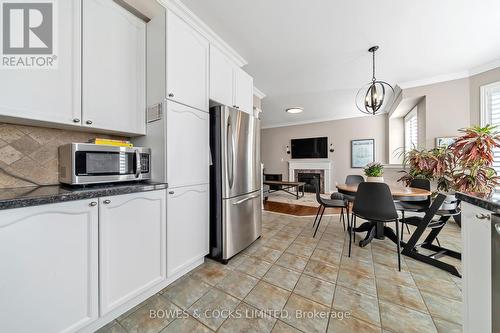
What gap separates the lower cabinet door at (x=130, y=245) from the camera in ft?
3.81

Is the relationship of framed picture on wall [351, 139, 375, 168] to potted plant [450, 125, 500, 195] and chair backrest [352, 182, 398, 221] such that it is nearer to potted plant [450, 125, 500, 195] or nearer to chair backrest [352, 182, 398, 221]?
potted plant [450, 125, 500, 195]

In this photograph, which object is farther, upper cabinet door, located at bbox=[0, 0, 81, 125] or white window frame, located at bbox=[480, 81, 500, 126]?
white window frame, located at bbox=[480, 81, 500, 126]

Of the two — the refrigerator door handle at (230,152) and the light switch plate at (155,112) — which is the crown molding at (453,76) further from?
the light switch plate at (155,112)

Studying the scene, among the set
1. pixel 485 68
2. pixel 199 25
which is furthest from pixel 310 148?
pixel 199 25

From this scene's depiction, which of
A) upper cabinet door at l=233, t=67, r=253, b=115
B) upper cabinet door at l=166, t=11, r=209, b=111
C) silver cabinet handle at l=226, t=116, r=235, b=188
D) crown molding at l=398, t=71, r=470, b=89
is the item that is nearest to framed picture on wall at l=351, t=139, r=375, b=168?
crown molding at l=398, t=71, r=470, b=89

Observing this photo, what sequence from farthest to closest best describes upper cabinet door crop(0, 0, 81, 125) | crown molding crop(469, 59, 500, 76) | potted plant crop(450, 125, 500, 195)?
crown molding crop(469, 59, 500, 76)
potted plant crop(450, 125, 500, 195)
upper cabinet door crop(0, 0, 81, 125)

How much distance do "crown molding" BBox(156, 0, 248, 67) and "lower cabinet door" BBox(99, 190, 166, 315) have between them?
169 centimetres

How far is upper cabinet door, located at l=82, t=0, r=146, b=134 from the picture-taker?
134 cm

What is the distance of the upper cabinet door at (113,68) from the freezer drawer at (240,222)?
1142 millimetres

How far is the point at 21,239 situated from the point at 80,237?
0.22 metres

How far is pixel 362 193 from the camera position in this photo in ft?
6.63

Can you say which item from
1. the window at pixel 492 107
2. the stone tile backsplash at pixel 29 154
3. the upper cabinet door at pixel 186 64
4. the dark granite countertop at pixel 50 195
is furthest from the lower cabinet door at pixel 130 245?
the window at pixel 492 107

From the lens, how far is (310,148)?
650 cm

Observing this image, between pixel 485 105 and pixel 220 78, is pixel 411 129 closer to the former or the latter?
pixel 485 105
